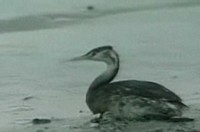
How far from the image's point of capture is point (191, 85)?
10680mm

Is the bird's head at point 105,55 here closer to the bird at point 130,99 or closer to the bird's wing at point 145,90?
the bird at point 130,99

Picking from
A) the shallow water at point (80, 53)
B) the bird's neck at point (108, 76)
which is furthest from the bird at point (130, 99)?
the shallow water at point (80, 53)

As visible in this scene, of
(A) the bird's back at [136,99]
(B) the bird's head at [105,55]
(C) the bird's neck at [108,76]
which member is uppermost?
(B) the bird's head at [105,55]

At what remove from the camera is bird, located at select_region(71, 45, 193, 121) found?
8.95 meters

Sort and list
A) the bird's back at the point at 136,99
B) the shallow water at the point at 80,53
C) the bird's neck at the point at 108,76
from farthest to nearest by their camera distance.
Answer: the bird's neck at the point at 108,76 → the shallow water at the point at 80,53 → the bird's back at the point at 136,99

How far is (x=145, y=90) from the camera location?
9.03 metres

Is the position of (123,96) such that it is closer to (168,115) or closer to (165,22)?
(168,115)

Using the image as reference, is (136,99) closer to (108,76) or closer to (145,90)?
Answer: (145,90)

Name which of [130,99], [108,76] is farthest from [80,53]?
[130,99]

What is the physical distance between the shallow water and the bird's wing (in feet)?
0.87

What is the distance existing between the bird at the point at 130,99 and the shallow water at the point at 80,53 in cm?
16

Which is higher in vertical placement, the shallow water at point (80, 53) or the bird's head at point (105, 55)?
the bird's head at point (105, 55)

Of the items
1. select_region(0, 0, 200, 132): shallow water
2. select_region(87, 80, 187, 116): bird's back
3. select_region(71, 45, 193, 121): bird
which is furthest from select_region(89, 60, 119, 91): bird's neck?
select_region(0, 0, 200, 132): shallow water

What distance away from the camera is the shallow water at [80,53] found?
946cm
